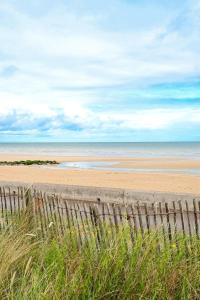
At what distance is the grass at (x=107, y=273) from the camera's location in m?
3.99

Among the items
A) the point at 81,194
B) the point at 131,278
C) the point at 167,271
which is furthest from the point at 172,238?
the point at 81,194

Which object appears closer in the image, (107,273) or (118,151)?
(107,273)

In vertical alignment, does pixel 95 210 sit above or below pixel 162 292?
above

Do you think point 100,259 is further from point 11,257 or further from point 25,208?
point 25,208

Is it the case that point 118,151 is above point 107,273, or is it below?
above

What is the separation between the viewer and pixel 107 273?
4223 mm

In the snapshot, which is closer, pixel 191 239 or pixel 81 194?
pixel 191 239

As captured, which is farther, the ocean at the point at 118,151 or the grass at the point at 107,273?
the ocean at the point at 118,151

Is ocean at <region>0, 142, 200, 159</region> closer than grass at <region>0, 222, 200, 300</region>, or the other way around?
grass at <region>0, 222, 200, 300</region>

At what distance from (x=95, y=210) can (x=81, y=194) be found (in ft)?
30.6

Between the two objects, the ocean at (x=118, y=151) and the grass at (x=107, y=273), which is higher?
the ocean at (x=118, y=151)

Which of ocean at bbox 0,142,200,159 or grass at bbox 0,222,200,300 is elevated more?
ocean at bbox 0,142,200,159

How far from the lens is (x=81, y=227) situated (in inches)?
242

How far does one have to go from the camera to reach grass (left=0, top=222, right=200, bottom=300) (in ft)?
13.1
